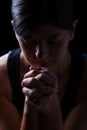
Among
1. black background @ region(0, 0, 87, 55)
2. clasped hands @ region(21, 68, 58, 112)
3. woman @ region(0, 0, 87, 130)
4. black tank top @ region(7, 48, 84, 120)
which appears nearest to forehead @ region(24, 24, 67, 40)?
woman @ region(0, 0, 87, 130)

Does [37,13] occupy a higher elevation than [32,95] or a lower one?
higher

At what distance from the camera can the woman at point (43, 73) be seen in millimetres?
1028

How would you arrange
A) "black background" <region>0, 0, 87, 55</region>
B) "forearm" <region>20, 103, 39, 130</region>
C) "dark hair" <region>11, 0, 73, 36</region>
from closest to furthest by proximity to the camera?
"dark hair" <region>11, 0, 73, 36</region>, "forearm" <region>20, 103, 39, 130</region>, "black background" <region>0, 0, 87, 55</region>

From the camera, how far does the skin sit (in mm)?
1051

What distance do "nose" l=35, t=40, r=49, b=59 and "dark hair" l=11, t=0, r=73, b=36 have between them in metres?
0.05

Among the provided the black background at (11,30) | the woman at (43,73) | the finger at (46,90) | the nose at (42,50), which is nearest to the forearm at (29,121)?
the woman at (43,73)

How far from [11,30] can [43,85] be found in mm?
482

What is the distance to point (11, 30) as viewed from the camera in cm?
149

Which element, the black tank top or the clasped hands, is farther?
the black tank top

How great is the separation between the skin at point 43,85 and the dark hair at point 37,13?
20 millimetres

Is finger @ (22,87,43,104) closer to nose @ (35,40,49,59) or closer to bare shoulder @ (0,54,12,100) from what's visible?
nose @ (35,40,49,59)

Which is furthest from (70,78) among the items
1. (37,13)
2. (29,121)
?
(37,13)

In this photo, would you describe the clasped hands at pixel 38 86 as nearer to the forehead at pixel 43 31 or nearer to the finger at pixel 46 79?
the finger at pixel 46 79

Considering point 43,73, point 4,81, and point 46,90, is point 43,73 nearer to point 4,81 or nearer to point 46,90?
point 46,90
